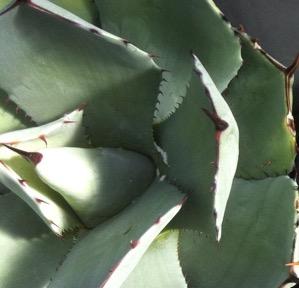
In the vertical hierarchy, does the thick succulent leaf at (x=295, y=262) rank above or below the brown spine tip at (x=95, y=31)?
below

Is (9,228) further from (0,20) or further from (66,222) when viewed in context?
(0,20)

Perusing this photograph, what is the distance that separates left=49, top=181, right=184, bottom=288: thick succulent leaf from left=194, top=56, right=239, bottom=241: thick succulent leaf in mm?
65

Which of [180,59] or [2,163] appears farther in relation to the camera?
[180,59]

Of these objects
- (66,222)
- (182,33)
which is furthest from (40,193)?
(182,33)

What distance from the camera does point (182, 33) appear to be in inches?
29.3

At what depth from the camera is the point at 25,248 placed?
78 cm

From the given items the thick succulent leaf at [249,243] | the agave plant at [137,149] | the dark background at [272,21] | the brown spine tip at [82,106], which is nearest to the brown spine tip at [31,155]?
the agave plant at [137,149]

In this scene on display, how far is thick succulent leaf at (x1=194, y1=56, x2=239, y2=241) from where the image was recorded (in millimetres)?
568

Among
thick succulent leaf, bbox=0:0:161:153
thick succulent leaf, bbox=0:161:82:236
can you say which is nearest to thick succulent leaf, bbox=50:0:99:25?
thick succulent leaf, bbox=0:0:161:153

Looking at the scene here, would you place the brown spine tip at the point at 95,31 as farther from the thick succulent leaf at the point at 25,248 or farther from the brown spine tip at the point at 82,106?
the thick succulent leaf at the point at 25,248

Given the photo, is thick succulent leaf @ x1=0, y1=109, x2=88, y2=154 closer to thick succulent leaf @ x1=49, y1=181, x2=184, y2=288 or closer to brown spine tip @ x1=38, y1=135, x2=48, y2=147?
brown spine tip @ x1=38, y1=135, x2=48, y2=147

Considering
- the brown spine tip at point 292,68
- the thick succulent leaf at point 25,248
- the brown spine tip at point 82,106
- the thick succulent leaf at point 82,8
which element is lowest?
the thick succulent leaf at point 25,248

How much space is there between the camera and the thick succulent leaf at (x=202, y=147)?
0.57 metres

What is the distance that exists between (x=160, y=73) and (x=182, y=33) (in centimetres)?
8
